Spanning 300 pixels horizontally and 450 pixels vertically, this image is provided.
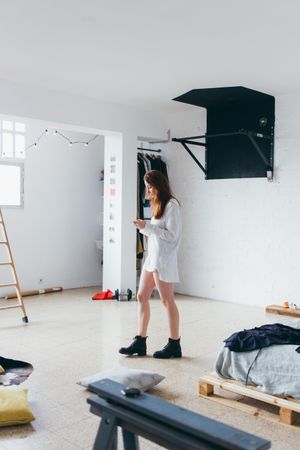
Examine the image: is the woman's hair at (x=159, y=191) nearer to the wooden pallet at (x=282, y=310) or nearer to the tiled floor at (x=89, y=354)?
the tiled floor at (x=89, y=354)

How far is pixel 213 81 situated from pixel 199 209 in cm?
217

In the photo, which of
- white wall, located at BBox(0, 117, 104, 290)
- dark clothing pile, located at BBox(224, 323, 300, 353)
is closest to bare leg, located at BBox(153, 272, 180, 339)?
dark clothing pile, located at BBox(224, 323, 300, 353)

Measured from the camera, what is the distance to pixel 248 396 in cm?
313

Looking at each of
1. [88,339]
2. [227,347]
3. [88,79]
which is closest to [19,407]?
[227,347]

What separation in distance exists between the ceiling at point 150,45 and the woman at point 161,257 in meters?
1.19

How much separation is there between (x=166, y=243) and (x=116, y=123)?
317 cm

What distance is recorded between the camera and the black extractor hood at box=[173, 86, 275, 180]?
606cm

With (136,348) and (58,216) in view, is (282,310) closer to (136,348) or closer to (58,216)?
(136,348)

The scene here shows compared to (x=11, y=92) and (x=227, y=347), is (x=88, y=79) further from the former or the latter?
(x=227, y=347)

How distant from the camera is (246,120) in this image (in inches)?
254

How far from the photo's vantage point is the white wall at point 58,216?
707 cm

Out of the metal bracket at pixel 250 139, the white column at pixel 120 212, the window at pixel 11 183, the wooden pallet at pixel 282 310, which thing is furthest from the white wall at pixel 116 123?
the wooden pallet at pixel 282 310

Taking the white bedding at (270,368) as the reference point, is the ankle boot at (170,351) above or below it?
below

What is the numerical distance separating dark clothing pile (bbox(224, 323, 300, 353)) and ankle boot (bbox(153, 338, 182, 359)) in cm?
90
